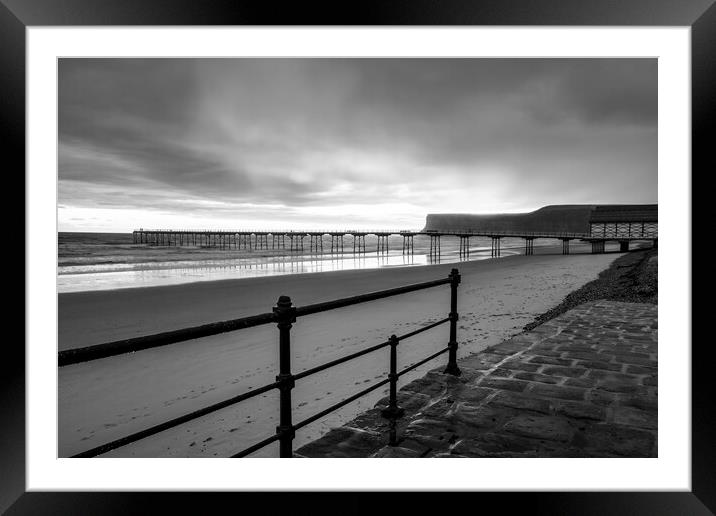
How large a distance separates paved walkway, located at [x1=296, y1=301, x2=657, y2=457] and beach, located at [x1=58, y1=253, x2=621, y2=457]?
1.01 meters

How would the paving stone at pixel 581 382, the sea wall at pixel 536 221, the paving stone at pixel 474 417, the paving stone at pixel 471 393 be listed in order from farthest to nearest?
the sea wall at pixel 536 221 → the paving stone at pixel 581 382 → the paving stone at pixel 471 393 → the paving stone at pixel 474 417

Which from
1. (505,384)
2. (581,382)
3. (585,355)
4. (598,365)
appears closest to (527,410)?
(505,384)

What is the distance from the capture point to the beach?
12.8 ft

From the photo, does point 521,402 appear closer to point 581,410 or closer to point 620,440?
point 581,410

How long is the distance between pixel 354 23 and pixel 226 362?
17.8 feet

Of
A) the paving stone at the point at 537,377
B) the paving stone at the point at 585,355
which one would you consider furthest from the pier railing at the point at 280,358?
the paving stone at the point at 585,355

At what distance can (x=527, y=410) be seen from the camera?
298cm

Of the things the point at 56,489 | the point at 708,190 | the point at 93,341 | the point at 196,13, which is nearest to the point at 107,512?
the point at 56,489

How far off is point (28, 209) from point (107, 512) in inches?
64.1

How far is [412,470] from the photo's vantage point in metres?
2.20

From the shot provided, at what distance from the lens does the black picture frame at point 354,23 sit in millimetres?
1915

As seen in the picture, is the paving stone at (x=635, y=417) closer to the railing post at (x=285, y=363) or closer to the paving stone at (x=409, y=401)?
the paving stone at (x=409, y=401)

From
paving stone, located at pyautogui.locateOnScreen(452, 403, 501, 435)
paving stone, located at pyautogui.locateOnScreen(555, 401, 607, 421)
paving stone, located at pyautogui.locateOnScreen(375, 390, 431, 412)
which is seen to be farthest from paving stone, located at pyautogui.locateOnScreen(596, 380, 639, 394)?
paving stone, located at pyautogui.locateOnScreen(375, 390, 431, 412)

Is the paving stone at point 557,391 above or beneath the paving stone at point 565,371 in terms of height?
beneath
